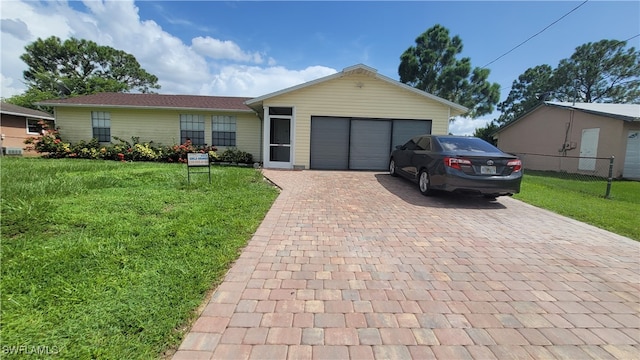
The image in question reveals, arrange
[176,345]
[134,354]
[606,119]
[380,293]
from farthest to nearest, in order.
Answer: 1. [606,119]
2. [380,293]
3. [176,345]
4. [134,354]

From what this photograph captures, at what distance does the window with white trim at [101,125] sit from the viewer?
14.0 m

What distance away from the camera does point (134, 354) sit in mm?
1771

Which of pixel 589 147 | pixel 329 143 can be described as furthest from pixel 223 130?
pixel 589 147

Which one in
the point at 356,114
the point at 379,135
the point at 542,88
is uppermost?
the point at 542,88

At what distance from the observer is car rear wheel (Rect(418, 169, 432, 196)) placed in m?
6.75

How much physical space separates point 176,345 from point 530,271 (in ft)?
11.7

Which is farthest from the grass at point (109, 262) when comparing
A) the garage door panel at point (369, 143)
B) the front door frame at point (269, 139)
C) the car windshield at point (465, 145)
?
the garage door panel at point (369, 143)

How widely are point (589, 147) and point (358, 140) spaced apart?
41.0 ft

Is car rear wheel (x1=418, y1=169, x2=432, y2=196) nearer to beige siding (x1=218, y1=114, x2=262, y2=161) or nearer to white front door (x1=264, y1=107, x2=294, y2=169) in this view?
white front door (x1=264, y1=107, x2=294, y2=169)

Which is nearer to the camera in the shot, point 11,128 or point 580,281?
point 580,281

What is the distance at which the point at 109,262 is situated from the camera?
115 inches

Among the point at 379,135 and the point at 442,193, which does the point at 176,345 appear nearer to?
the point at 442,193

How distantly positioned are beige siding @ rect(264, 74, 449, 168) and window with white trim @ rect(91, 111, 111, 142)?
8788mm

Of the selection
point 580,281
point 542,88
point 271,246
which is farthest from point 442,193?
point 542,88
